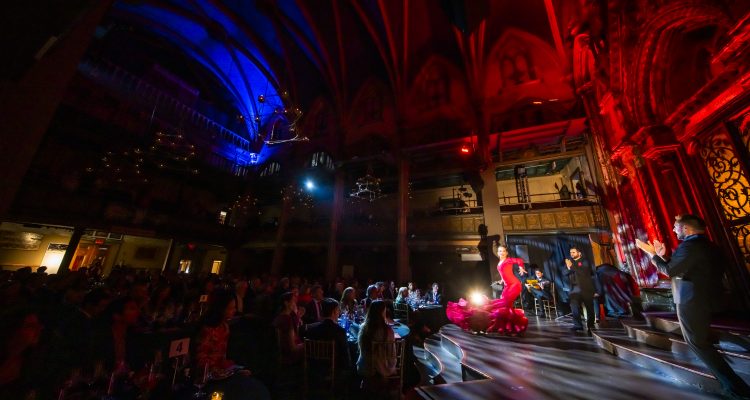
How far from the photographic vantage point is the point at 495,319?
482cm

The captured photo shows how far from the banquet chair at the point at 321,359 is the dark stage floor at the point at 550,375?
1544mm

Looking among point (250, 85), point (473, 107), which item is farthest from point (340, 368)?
point (250, 85)

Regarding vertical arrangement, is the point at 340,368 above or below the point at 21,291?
below

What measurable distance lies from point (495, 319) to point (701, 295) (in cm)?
308

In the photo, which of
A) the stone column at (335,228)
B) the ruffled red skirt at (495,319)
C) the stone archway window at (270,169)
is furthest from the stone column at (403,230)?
the stone archway window at (270,169)

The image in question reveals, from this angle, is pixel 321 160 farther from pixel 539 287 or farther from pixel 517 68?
→ pixel 539 287

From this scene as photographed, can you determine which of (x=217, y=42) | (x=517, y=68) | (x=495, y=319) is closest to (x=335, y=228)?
(x=495, y=319)

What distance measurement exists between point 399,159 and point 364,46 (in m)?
7.39

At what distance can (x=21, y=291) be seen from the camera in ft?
13.7

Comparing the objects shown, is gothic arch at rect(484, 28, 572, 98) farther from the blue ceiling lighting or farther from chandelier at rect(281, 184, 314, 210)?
chandelier at rect(281, 184, 314, 210)

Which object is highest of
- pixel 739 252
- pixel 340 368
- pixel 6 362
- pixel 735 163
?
pixel 735 163

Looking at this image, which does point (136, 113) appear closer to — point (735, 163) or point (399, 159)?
point (399, 159)

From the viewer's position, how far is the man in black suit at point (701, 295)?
209cm

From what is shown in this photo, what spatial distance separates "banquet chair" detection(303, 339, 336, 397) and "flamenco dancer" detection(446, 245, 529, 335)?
3.03 meters
